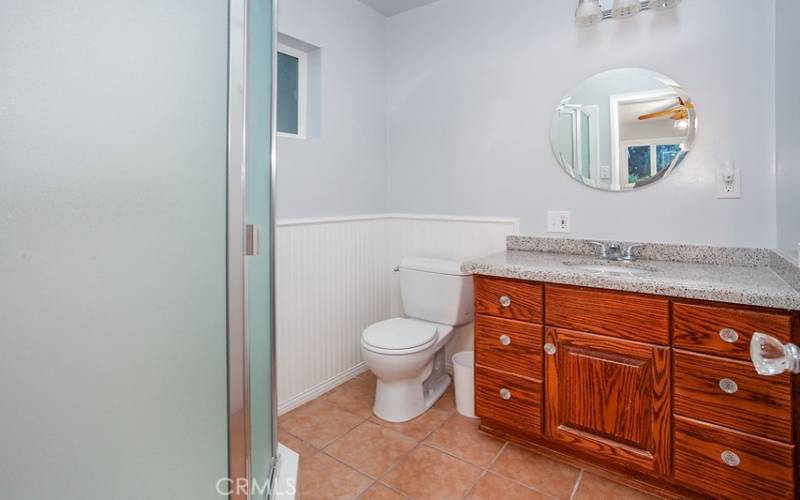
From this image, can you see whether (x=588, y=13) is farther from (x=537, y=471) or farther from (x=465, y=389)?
(x=537, y=471)

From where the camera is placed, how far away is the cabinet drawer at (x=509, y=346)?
5.49 feet

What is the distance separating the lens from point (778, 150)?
63.0 inches

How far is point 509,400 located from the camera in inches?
69.2

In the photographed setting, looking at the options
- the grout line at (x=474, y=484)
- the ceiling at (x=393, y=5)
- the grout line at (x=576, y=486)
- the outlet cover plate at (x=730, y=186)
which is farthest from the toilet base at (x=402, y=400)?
the ceiling at (x=393, y=5)

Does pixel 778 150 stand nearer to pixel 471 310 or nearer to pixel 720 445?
pixel 720 445

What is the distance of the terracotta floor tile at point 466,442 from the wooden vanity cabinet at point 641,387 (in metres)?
0.07

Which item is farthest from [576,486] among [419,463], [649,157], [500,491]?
[649,157]

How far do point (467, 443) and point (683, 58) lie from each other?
1.99 meters

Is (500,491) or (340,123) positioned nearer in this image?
(500,491)

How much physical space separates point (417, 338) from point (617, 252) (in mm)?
1043

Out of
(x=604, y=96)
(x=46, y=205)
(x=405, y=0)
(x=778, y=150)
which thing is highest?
(x=405, y=0)

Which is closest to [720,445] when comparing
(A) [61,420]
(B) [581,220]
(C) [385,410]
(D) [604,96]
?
(B) [581,220]

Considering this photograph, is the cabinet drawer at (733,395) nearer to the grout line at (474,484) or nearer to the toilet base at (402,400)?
the grout line at (474,484)

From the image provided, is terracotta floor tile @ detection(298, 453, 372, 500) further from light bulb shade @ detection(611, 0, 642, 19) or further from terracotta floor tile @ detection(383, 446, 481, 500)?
light bulb shade @ detection(611, 0, 642, 19)
